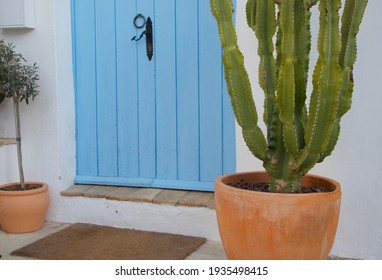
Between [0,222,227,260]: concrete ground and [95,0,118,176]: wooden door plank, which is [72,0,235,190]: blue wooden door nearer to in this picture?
[95,0,118,176]: wooden door plank

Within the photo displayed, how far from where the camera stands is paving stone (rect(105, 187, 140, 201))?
10.5ft

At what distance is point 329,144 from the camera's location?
2104 millimetres

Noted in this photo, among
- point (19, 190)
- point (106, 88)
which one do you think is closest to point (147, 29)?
point (106, 88)

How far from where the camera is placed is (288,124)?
1.92 metres

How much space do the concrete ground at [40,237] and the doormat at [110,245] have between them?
2.0 inches

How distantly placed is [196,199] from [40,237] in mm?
1161

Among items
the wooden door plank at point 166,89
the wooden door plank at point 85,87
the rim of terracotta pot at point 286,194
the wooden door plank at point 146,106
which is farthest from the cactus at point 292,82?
the wooden door plank at point 85,87

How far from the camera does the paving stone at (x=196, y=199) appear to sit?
9.77 feet

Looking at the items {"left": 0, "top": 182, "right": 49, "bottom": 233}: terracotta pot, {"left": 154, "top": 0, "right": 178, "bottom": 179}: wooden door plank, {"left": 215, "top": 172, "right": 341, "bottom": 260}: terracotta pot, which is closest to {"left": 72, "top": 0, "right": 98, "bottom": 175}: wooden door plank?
{"left": 0, "top": 182, "right": 49, "bottom": 233}: terracotta pot

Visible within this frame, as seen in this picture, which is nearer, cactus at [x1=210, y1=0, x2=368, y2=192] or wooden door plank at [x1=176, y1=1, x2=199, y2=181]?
→ cactus at [x1=210, y1=0, x2=368, y2=192]

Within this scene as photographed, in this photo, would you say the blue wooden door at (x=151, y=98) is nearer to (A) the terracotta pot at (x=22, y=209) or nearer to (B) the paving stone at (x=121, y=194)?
(B) the paving stone at (x=121, y=194)

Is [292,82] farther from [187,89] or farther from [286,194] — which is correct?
[187,89]

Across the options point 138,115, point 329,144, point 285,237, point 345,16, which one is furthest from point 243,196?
point 138,115

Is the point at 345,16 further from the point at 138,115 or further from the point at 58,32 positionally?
the point at 58,32
